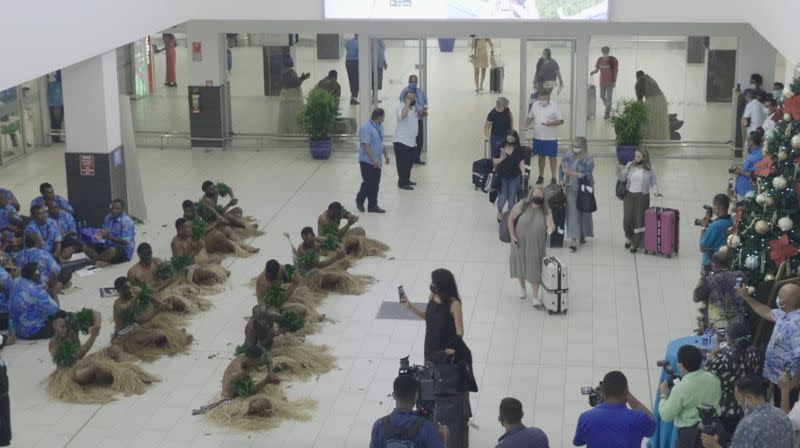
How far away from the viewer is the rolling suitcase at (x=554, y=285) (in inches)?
556

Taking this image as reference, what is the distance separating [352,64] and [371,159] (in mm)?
5610

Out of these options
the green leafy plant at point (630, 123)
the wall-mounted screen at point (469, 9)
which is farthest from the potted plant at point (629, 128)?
the wall-mounted screen at point (469, 9)

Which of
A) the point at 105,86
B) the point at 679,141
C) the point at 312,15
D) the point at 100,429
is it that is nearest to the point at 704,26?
the point at 679,141

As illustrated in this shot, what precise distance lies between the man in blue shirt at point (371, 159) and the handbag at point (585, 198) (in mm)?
3321

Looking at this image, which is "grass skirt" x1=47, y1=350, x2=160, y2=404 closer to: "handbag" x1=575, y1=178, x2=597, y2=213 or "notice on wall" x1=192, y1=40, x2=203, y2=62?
"handbag" x1=575, y1=178, x2=597, y2=213

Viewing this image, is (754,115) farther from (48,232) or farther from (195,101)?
(48,232)

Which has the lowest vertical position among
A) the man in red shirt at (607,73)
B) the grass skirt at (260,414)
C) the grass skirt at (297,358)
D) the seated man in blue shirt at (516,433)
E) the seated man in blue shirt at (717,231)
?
the grass skirt at (260,414)

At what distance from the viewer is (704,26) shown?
2211cm

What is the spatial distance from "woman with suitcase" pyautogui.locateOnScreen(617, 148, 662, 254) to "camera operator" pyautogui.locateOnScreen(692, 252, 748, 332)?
4571mm

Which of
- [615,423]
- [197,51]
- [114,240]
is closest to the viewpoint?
[615,423]

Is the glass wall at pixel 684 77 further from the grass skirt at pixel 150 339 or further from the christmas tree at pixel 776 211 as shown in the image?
the grass skirt at pixel 150 339

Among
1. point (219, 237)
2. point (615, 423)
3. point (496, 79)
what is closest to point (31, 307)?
point (219, 237)

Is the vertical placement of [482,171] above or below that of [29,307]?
above

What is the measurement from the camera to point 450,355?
1051 centimetres
